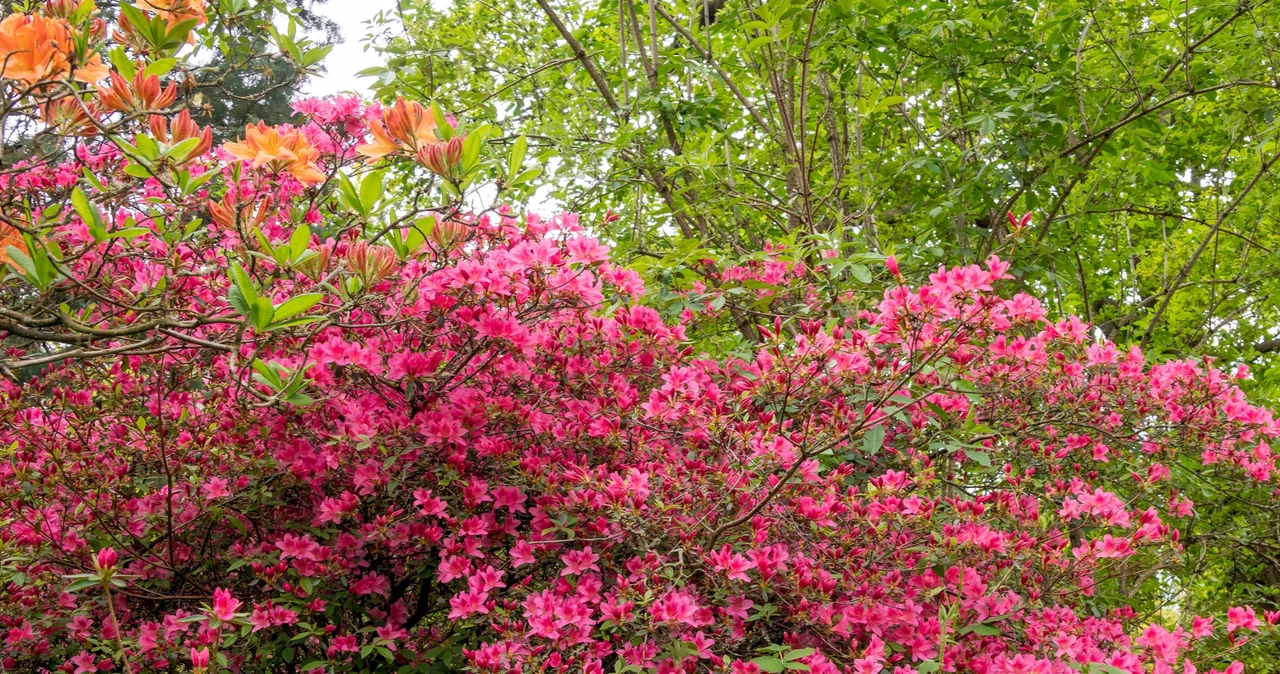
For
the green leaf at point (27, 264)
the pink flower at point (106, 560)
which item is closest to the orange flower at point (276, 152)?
the green leaf at point (27, 264)

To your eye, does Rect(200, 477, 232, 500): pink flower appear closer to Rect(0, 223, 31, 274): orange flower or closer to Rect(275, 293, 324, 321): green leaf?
Rect(0, 223, 31, 274): orange flower

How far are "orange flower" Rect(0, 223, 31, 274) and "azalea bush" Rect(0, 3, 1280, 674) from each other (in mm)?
83

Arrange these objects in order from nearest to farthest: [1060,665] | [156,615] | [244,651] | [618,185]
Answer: [1060,665] < [244,651] < [156,615] < [618,185]

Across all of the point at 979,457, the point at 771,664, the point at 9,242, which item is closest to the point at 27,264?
the point at 9,242

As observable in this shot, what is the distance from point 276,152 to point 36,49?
35cm

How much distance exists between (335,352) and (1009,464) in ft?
5.41

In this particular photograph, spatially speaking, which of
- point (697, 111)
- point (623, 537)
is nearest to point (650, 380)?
point (623, 537)

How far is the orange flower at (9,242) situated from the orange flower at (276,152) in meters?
0.34

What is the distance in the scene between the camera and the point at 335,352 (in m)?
1.89

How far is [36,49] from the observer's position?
4.42 feet

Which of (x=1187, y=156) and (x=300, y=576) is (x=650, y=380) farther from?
(x=1187, y=156)

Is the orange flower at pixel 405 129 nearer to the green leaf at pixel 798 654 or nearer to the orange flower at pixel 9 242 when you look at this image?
the orange flower at pixel 9 242

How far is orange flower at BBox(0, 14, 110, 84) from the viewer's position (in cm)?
133

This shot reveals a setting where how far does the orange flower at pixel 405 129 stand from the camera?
154cm
